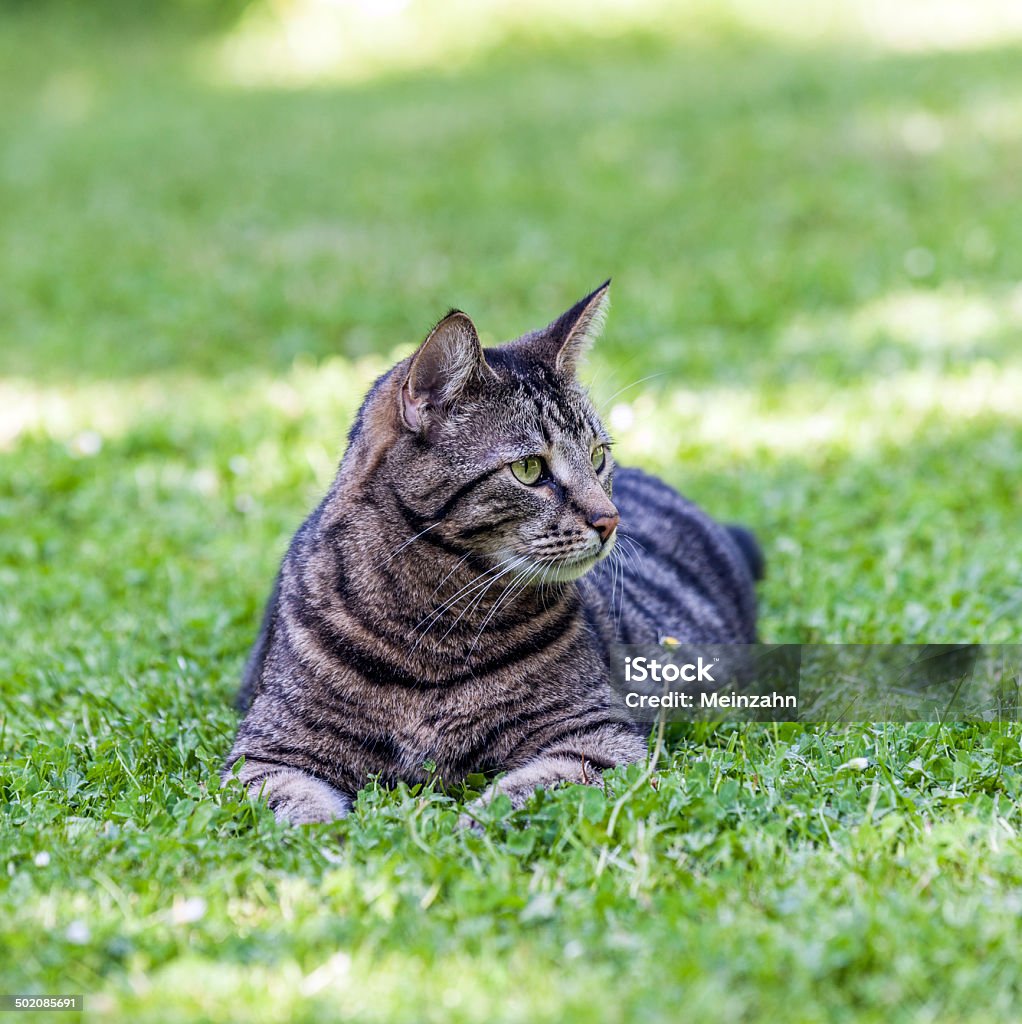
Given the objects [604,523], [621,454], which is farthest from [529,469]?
[621,454]

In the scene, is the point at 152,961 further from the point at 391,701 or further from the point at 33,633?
the point at 33,633

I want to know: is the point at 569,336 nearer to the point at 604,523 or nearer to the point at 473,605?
the point at 604,523

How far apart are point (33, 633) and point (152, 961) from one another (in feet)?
7.51

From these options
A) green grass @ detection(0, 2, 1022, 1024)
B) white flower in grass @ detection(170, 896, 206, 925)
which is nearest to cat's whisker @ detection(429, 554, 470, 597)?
green grass @ detection(0, 2, 1022, 1024)

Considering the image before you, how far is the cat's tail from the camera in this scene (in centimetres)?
459

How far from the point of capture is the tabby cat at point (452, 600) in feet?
9.97

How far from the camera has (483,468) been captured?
3.02 meters

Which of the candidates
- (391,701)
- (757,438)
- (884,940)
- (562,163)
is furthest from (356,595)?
(562,163)

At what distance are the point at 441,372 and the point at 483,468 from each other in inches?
10.3

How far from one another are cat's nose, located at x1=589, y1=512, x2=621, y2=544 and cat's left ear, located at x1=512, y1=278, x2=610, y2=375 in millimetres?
476

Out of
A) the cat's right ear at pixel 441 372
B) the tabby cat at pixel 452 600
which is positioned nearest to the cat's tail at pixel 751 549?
the tabby cat at pixel 452 600

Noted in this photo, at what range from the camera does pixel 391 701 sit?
3113mm

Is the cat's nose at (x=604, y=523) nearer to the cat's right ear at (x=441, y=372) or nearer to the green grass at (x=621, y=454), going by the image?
the cat's right ear at (x=441, y=372)

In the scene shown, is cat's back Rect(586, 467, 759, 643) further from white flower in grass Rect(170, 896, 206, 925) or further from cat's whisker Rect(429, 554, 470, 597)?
white flower in grass Rect(170, 896, 206, 925)
